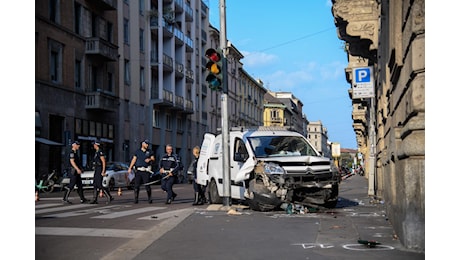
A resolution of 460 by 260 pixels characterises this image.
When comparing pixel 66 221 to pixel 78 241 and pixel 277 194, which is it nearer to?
pixel 78 241

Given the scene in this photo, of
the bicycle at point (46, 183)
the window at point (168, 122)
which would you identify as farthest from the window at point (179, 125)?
the bicycle at point (46, 183)

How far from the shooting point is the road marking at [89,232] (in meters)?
9.51

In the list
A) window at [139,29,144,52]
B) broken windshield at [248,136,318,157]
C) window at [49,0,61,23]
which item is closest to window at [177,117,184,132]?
window at [139,29,144,52]

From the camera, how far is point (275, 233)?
9.37 m

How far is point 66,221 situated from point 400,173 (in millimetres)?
7048

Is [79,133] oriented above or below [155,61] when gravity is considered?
below

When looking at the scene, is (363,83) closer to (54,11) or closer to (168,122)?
(54,11)

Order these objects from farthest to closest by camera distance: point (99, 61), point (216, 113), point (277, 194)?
1. point (216, 113)
2. point (99, 61)
3. point (277, 194)

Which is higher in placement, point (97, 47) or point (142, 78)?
point (97, 47)

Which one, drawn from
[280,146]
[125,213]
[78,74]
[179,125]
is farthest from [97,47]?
[125,213]

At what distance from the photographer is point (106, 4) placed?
131 feet

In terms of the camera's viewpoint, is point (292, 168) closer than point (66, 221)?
No

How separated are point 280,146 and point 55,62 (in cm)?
2325
